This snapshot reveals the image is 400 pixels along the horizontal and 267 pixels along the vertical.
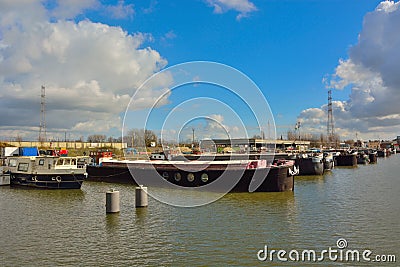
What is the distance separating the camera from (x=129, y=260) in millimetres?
14242

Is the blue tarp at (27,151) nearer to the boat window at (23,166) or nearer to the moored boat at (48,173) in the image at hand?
the moored boat at (48,173)

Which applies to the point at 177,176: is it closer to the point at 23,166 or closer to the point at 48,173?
the point at 48,173

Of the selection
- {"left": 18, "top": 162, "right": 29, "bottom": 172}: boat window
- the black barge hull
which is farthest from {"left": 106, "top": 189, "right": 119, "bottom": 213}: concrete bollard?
{"left": 18, "top": 162, "right": 29, "bottom": 172}: boat window

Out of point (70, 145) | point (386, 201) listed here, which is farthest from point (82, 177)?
point (70, 145)

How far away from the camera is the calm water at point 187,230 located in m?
14.7

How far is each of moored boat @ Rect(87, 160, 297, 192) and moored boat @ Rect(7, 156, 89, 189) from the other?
8008 millimetres

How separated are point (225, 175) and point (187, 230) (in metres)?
14.1


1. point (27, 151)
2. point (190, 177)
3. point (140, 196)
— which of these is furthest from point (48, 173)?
point (27, 151)

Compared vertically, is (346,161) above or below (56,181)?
below

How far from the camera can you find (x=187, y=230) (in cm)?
1875

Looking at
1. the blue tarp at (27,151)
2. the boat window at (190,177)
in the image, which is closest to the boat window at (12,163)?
the blue tarp at (27,151)

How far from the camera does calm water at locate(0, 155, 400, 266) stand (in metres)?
14.7

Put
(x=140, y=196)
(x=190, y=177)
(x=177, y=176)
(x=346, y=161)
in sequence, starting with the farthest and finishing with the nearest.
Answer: (x=346, y=161) → (x=177, y=176) → (x=190, y=177) → (x=140, y=196)

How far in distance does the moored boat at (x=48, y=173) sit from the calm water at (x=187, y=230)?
186 inches
